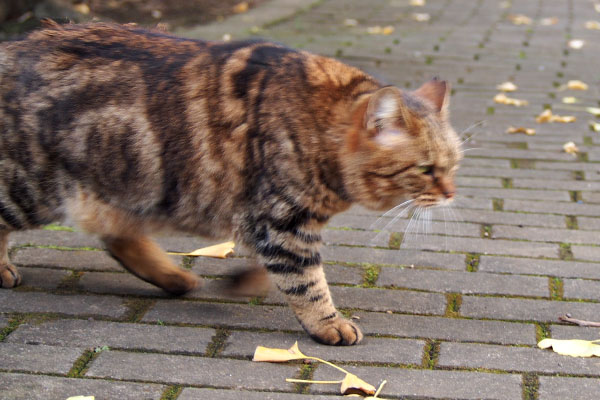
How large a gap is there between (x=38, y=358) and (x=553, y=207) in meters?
3.01

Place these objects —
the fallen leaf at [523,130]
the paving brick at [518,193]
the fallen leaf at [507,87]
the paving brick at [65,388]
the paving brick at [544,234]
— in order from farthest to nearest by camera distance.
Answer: the fallen leaf at [507,87] < the fallen leaf at [523,130] < the paving brick at [518,193] < the paving brick at [544,234] < the paving brick at [65,388]

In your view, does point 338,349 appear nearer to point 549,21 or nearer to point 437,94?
point 437,94

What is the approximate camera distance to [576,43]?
8.99m

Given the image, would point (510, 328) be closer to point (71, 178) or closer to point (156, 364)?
point (156, 364)

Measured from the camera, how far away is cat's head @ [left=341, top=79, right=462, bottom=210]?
314 centimetres

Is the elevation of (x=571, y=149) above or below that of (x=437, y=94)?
below

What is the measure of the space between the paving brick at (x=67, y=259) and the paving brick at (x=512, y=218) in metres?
1.94

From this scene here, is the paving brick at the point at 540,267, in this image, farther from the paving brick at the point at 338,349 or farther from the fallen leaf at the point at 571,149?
the fallen leaf at the point at 571,149

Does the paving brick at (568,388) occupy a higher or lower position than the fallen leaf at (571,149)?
higher

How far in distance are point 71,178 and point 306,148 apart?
1041 millimetres

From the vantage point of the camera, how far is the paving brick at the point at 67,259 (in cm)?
396

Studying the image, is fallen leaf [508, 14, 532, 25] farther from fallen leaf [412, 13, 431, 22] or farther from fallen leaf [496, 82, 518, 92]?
fallen leaf [496, 82, 518, 92]

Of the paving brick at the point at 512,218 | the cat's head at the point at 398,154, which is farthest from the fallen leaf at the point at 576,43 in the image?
the cat's head at the point at 398,154

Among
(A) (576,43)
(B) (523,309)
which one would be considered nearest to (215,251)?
(B) (523,309)
